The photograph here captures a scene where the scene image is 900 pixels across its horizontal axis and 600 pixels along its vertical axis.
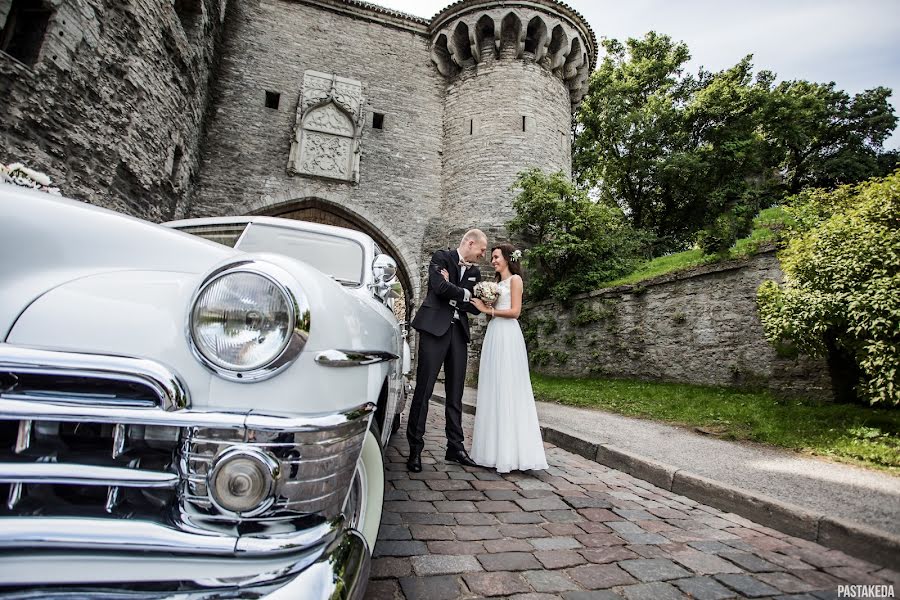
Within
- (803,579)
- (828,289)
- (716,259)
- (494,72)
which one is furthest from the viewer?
(494,72)

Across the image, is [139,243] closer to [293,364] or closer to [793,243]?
[293,364]

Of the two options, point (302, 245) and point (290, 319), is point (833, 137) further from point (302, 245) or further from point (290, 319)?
point (290, 319)

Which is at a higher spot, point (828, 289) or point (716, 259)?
point (716, 259)

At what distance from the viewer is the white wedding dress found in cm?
341

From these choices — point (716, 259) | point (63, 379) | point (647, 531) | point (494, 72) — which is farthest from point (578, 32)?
point (63, 379)

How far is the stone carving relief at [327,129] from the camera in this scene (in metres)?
14.0

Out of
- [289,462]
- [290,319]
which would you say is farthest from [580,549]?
[290,319]

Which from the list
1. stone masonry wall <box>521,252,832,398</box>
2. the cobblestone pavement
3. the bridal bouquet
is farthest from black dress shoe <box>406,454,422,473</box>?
stone masonry wall <box>521,252,832,398</box>

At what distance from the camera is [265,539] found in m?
0.95

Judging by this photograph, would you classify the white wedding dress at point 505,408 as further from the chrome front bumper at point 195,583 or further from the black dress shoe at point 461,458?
the chrome front bumper at point 195,583

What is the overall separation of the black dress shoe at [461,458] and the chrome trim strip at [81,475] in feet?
9.34

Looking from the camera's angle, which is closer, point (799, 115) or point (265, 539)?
point (265, 539)

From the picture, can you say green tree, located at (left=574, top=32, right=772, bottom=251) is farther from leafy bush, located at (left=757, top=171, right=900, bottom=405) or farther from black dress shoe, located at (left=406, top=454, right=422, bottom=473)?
black dress shoe, located at (left=406, top=454, right=422, bottom=473)

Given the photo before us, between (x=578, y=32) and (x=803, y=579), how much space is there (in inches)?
655
